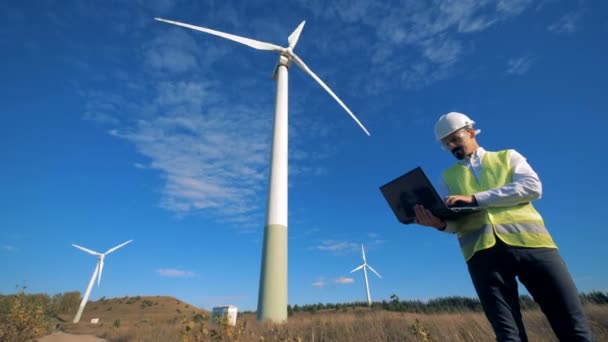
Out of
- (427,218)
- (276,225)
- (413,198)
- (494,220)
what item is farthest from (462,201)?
(276,225)

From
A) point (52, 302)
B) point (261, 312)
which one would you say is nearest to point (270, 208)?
point (261, 312)

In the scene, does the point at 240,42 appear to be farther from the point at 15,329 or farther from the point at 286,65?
the point at 15,329

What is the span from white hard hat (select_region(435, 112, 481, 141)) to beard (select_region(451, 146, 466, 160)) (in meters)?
0.18

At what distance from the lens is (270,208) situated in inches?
534

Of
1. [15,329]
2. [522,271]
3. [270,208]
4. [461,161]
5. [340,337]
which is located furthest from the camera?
[270,208]

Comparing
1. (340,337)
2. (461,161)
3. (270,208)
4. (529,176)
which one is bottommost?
(340,337)

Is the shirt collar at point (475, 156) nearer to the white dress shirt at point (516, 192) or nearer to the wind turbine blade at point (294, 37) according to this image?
the white dress shirt at point (516, 192)

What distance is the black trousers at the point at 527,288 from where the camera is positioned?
7.27ft

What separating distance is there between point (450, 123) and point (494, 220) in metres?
1.04

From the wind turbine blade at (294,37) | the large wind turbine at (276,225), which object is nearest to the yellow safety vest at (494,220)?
the large wind turbine at (276,225)

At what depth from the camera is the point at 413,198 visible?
10.2 ft

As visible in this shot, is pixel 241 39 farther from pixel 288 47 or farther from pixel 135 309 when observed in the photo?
pixel 135 309

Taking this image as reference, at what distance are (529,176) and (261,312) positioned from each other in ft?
36.7

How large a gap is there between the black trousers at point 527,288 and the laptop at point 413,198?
420mm
